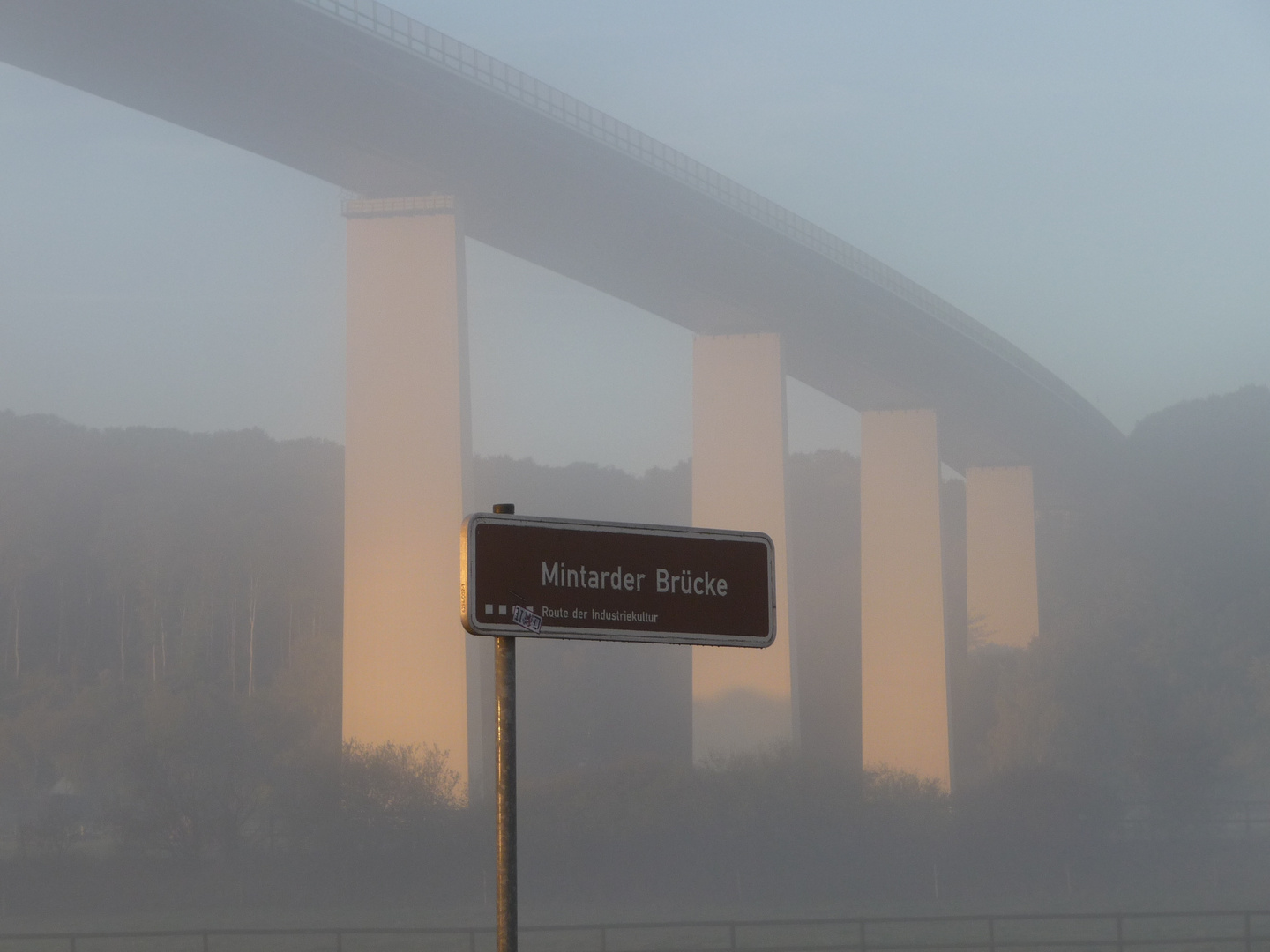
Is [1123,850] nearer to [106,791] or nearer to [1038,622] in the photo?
[1038,622]

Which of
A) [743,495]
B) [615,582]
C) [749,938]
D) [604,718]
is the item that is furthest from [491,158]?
[615,582]

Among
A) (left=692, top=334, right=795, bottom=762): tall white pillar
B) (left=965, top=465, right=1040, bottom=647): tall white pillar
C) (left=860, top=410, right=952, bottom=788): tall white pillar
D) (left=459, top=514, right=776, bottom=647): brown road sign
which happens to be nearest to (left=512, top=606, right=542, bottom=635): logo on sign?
(left=459, top=514, right=776, bottom=647): brown road sign

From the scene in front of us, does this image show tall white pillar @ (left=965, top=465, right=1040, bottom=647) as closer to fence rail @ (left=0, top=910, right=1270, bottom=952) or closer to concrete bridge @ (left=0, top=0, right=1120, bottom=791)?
concrete bridge @ (left=0, top=0, right=1120, bottom=791)

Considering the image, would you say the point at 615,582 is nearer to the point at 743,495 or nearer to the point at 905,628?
the point at 743,495

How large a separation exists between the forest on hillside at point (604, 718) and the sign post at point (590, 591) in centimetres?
2592

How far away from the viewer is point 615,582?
2.69 meters

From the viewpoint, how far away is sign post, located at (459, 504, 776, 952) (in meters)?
2.51

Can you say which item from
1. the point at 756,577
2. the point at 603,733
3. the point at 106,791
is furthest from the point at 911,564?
the point at 756,577

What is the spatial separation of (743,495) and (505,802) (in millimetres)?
32535

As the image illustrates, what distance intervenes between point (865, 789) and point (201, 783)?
16.9 meters

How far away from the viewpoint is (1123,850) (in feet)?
130

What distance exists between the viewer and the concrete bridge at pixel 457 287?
27.5 meters

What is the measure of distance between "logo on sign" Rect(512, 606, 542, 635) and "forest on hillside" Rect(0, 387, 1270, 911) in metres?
26.0

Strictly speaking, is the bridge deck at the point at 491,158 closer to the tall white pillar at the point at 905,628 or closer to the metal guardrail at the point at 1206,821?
the tall white pillar at the point at 905,628
